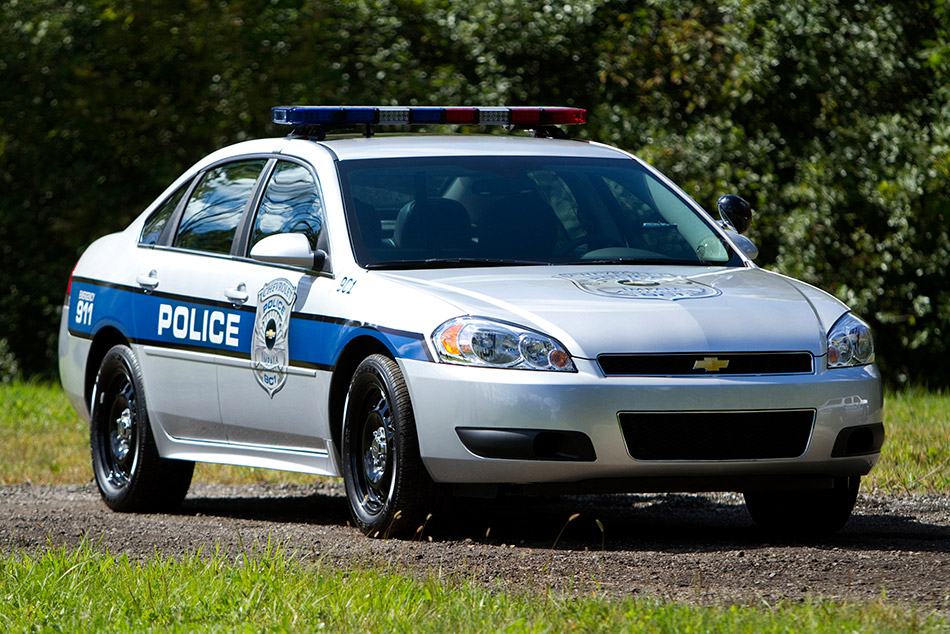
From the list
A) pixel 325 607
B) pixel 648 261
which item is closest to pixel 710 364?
pixel 648 261

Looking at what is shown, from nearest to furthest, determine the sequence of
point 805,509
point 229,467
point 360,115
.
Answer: point 805,509, point 360,115, point 229,467

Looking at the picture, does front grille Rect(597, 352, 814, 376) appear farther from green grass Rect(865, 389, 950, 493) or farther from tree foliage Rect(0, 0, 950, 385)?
tree foliage Rect(0, 0, 950, 385)

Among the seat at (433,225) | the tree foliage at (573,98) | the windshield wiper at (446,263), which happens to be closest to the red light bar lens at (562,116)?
Result: the seat at (433,225)

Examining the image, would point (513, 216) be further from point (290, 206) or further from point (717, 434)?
point (717, 434)

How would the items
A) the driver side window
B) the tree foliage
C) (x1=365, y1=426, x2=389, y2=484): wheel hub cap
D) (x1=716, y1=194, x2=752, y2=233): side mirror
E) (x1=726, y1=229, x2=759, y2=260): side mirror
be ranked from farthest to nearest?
the tree foliage → (x1=716, y1=194, x2=752, y2=233): side mirror → (x1=726, y1=229, x2=759, y2=260): side mirror → the driver side window → (x1=365, y1=426, x2=389, y2=484): wheel hub cap

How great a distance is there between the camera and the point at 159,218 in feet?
27.6

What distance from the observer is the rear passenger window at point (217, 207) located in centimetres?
770

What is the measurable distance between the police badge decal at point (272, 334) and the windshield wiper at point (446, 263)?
48 centimetres

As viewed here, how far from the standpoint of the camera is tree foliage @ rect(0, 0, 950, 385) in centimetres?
1458

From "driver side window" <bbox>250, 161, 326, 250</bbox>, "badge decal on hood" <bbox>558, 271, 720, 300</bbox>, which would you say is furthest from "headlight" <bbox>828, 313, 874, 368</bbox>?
"driver side window" <bbox>250, 161, 326, 250</bbox>

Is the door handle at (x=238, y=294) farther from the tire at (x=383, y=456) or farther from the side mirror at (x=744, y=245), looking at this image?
the side mirror at (x=744, y=245)

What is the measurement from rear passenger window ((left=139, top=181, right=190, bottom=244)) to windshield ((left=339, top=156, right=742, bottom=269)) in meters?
1.48

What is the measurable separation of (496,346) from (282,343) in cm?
132

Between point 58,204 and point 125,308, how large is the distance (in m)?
11.2
